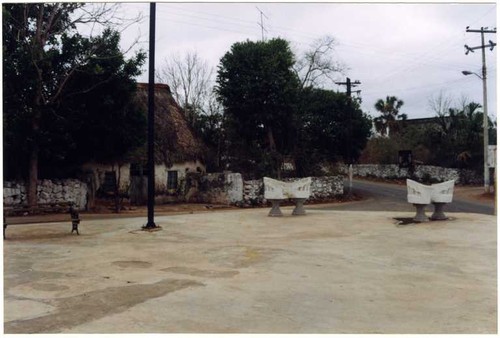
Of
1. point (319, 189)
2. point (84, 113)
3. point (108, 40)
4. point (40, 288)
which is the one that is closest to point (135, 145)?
point (84, 113)

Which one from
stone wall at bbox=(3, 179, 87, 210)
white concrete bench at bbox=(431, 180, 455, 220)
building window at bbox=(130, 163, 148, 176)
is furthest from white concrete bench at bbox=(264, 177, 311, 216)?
building window at bbox=(130, 163, 148, 176)

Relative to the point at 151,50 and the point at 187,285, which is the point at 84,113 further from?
the point at 187,285

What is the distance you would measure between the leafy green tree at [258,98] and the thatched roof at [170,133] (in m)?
2.13

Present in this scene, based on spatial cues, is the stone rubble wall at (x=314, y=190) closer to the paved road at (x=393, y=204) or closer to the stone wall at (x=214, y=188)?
the stone wall at (x=214, y=188)

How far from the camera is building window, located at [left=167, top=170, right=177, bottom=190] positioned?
22.2 meters

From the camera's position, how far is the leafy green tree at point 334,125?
27.7 metres

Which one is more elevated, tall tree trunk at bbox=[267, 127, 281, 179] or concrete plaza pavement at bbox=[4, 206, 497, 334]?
tall tree trunk at bbox=[267, 127, 281, 179]

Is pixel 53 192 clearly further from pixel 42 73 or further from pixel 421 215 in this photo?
pixel 421 215

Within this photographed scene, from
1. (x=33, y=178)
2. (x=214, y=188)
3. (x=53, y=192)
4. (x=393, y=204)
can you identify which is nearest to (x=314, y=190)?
(x=393, y=204)

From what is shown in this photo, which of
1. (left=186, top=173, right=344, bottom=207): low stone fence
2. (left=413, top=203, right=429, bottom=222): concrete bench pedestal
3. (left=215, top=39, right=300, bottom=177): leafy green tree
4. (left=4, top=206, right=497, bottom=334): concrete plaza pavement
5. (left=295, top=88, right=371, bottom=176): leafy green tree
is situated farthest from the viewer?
(left=295, top=88, right=371, bottom=176): leafy green tree

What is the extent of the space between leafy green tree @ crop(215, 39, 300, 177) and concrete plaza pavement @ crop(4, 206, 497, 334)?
12.7 m

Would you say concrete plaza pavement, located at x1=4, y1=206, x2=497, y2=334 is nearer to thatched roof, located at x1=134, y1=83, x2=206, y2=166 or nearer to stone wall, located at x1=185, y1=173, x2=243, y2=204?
stone wall, located at x1=185, y1=173, x2=243, y2=204

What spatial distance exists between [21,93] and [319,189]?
48.7 feet

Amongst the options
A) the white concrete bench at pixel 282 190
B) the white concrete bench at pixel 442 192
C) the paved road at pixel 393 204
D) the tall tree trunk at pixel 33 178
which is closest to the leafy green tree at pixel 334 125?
the paved road at pixel 393 204
